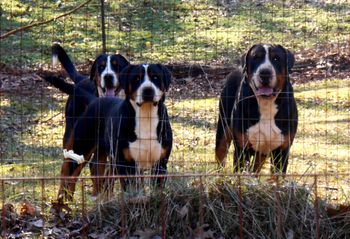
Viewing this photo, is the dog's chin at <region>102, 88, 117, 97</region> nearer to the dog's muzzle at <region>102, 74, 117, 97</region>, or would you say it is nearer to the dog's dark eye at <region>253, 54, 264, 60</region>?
the dog's muzzle at <region>102, 74, 117, 97</region>

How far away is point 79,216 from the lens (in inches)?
252

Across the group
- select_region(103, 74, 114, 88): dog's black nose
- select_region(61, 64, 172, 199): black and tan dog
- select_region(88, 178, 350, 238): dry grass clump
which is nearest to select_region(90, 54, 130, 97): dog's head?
select_region(103, 74, 114, 88): dog's black nose

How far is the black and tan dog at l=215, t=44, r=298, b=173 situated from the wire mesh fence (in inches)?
11.0

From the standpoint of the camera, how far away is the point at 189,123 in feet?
41.4

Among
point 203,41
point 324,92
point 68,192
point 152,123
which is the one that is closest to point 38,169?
point 152,123

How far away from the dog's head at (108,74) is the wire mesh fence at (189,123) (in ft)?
3.06

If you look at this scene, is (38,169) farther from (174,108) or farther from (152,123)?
(174,108)

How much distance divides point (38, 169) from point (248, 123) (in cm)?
247

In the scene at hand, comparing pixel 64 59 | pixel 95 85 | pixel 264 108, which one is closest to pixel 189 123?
pixel 64 59

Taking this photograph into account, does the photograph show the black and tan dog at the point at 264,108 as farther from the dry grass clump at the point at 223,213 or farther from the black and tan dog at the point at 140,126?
the dry grass clump at the point at 223,213

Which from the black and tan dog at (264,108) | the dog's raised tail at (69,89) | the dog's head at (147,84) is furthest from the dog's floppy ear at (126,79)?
the black and tan dog at (264,108)

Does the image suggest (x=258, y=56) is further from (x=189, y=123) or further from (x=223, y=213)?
(x=189, y=123)

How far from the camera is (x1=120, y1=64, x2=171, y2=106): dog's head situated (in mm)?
7832

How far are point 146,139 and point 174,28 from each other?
9447 millimetres
